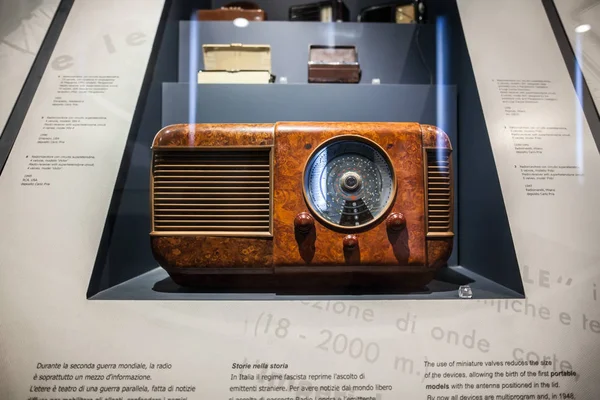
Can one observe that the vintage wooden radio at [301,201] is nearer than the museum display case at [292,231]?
No

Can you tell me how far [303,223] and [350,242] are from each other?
0.12 metres

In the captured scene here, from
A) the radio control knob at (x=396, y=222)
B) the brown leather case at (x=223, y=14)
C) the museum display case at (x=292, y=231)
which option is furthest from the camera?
the brown leather case at (x=223, y=14)

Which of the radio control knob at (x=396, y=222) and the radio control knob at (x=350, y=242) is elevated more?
the radio control knob at (x=396, y=222)

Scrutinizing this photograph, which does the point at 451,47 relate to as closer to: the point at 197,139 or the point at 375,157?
the point at 375,157

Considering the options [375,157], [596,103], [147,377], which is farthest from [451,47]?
[147,377]

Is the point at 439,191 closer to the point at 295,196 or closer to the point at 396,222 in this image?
the point at 396,222

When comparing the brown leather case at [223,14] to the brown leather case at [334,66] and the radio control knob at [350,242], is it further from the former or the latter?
the radio control knob at [350,242]

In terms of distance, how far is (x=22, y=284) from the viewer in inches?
39.3

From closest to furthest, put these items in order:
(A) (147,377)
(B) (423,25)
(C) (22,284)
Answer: (A) (147,377) → (C) (22,284) → (B) (423,25)

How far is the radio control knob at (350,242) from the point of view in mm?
1010

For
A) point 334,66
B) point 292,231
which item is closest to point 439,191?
point 292,231

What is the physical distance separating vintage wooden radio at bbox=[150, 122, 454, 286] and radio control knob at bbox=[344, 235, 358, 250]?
0.04ft

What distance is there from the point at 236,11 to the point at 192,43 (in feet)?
0.79

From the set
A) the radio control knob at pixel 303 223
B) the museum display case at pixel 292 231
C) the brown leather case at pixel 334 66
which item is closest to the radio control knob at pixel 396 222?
the museum display case at pixel 292 231
